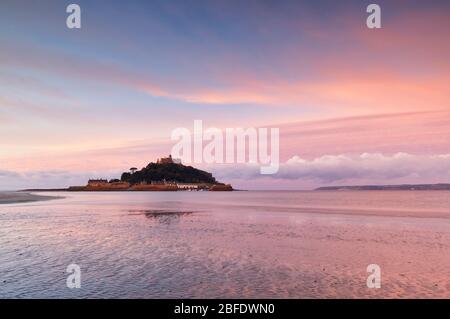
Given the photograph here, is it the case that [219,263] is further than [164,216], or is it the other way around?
[164,216]

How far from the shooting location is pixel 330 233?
1307 inches

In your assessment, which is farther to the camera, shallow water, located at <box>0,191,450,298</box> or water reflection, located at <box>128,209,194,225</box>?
water reflection, located at <box>128,209,194,225</box>

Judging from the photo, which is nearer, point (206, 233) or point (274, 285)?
point (274, 285)

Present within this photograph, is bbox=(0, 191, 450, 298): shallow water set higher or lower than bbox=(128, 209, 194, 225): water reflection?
higher

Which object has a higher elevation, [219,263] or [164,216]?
[219,263]

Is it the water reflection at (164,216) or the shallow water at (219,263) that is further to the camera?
the water reflection at (164,216)

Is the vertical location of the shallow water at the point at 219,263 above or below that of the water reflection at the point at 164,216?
above

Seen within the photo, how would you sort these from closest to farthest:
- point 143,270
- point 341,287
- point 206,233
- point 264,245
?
point 341,287 → point 143,270 → point 264,245 → point 206,233
